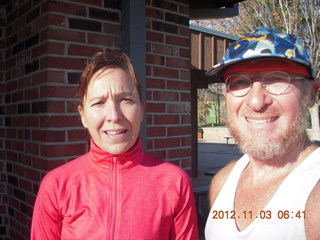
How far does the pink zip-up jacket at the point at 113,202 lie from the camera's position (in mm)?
1549

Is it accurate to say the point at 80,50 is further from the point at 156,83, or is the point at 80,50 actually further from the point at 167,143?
the point at 167,143

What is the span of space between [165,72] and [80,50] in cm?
78

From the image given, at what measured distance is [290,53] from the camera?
4.39 ft

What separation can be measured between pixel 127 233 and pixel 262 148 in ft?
2.32

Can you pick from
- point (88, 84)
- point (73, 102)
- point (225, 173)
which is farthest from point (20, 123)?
point (225, 173)

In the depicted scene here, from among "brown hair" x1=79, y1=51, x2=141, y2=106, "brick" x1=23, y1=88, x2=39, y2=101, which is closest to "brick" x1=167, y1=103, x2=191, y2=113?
"brick" x1=23, y1=88, x2=39, y2=101

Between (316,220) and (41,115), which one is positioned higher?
(41,115)

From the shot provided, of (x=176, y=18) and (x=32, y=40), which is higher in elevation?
(x=176, y=18)

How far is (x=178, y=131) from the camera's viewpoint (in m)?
3.02

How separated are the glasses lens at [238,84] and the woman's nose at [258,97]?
31 mm

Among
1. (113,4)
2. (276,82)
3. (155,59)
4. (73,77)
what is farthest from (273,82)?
(113,4)

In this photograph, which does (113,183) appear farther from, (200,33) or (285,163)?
(200,33)

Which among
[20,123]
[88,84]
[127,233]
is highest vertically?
[88,84]

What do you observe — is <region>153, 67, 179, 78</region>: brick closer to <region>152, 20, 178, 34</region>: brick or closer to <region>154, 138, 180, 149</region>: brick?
<region>152, 20, 178, 34</region>: brick
